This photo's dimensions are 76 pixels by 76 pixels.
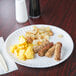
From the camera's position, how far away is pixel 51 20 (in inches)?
58.5

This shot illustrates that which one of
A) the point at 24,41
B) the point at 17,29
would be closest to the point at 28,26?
the point at 17,29

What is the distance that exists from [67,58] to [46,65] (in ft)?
0.48

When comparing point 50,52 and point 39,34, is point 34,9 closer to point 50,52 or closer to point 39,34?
point 39,34

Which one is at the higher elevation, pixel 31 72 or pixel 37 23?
pixel 37 23

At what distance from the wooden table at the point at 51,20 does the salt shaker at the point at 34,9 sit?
0.04 metres

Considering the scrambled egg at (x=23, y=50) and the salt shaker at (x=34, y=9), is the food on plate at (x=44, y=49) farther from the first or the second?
the salt shaker at (x=34, y=9)

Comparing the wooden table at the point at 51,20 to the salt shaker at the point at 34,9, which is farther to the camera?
the salt shaker at the point at 34,9

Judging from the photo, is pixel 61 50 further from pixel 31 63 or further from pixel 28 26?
pixel 28 26

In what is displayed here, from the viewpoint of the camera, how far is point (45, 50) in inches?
45.6

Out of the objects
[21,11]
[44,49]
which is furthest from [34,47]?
[21,11]

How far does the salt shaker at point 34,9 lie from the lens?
4.81 feet

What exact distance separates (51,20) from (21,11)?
24cm

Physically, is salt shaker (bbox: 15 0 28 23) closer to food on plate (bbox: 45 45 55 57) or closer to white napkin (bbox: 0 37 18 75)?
white napkin (bbox: 0 37 18 75)

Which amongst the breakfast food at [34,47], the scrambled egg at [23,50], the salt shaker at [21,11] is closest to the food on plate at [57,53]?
the breakfast food at [34,47]
